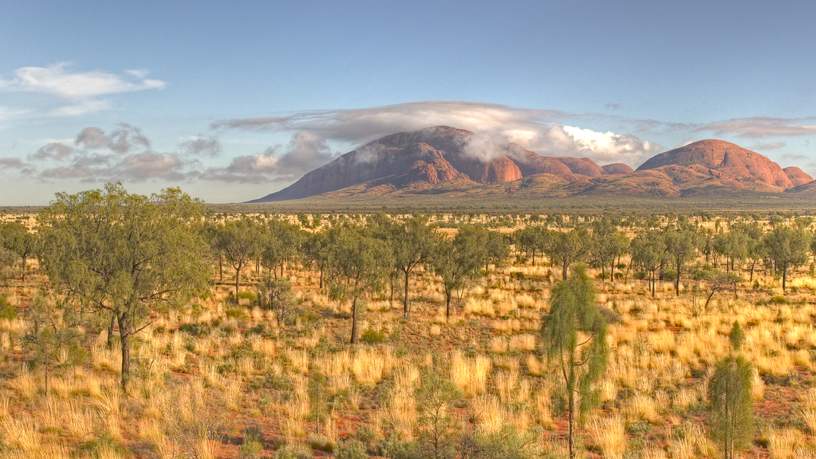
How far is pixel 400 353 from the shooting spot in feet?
71.2

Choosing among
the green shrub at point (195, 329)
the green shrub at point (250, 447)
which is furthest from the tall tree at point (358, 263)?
the green shrub at point (250, 447)

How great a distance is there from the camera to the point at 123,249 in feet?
48.8

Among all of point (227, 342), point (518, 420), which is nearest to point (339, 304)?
point (227, 342)

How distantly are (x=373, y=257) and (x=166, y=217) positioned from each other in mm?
12324

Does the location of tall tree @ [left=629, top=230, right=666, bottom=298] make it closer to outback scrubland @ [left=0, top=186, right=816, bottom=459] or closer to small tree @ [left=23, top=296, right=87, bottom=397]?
outback scrubland @ [left=0, top=186, right=816, bottom=459]

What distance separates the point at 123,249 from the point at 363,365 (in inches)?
353

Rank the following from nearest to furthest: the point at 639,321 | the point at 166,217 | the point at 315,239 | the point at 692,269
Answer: the point at 166,217 < the point at 639,321 < the point at 315,239 < the point at 692,269

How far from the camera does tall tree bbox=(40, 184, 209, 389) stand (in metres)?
14.3

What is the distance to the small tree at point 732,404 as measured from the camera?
32.8ft

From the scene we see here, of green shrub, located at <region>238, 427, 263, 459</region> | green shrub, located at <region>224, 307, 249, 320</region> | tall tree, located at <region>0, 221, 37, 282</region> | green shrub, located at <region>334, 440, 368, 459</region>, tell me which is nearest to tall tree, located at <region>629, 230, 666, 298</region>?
green shrub, located at <region>224, 307, 249, 320</region>

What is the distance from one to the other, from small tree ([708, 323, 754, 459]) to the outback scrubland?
35 millimetres

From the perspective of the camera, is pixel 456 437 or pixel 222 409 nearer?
pixel 456 437

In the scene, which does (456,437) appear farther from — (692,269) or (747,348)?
(692,269)

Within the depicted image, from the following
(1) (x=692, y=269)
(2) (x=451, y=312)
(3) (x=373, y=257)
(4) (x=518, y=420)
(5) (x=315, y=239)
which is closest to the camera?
(4) (x=518, y=420)
